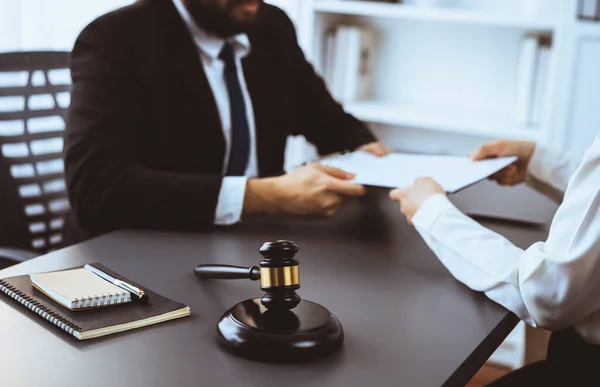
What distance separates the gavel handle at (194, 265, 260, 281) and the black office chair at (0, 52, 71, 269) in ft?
2.66

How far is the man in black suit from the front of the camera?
1.54 m

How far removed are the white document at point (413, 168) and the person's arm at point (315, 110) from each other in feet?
1.32

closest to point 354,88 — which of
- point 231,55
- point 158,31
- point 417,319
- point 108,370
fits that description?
point 231,55

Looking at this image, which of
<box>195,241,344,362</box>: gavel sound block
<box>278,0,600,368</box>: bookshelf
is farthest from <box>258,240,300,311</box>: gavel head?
<box>278,0,600,368</box>: bookshelf

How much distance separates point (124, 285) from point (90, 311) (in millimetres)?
79

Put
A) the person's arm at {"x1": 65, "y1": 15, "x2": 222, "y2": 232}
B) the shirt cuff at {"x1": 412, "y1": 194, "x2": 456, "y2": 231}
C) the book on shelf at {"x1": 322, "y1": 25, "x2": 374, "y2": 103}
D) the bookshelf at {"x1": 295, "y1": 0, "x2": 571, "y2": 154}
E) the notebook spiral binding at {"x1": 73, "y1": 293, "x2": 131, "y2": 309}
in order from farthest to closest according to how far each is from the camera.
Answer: the book on shelf at {"x1": 322, "y1": 25, "x2": 374, "y2": 103} < the bookshelf at {"x1": 295, "y1": 0, "x2": 571, "y2": 154} < the person's arm at {"x1": 65, "y1": 15, "x2": 222, "y2": 232} < the shirt cuff at {"x1": 412, "y1": 194, "x2": 456, "y2": 231} < the notebook spiral binding at {"x1": 73, "y1": 293, "x2": 131, "y2": 309}

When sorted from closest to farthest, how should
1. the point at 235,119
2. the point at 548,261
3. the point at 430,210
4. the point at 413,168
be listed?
1. the point at 548,261
2. the point at 430,210
3. the point at 413,168
4. the point at 235,119

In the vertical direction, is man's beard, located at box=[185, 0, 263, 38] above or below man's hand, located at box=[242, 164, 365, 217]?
above

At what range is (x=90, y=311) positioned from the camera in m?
1.05

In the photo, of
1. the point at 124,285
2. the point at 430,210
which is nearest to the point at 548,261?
the point at 430,210

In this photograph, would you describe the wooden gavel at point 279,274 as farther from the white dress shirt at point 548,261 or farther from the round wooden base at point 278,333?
the white dress shirt at point 548,261

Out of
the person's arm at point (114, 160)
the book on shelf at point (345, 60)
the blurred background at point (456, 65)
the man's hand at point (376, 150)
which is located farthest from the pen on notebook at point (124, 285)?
the book on shelf at point (345, 60)

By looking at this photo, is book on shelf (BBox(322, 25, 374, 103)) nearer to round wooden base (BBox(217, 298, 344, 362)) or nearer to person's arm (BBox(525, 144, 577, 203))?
person's arm (BBox(525, 144, 577, 203))

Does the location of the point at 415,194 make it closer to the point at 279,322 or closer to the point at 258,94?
the point at 279,322
